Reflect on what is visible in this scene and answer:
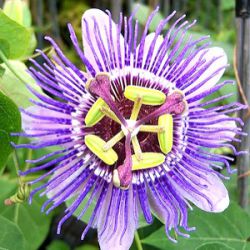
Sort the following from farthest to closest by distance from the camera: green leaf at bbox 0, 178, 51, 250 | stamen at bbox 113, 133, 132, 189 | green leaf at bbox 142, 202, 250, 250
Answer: green leaf at bbox 0, 178, 51, 250 → green leaf at bbox 142, 202, 250, 250 → stamen at bbox 113, 133, 132, 189

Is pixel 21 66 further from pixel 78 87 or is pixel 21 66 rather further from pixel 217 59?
pixel 217 59

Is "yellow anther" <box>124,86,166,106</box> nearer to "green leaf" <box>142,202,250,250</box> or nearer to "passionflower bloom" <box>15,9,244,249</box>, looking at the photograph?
"passionflower bloom" <box>15,9,244,249</box>

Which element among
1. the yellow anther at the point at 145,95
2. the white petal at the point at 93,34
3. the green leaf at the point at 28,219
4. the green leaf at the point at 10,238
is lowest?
the green leaf at the point at 28,219

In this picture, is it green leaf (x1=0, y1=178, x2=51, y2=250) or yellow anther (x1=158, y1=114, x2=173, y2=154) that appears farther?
green leaf (x1=0, y1=178, x2=51, y2=250)

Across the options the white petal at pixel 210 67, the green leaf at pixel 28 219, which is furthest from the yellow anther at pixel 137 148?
the green leaf at pixel 28 219

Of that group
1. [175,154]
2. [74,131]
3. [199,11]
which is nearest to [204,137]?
[175,154]

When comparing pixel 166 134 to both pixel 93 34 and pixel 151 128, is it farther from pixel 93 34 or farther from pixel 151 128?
pixel 93 34

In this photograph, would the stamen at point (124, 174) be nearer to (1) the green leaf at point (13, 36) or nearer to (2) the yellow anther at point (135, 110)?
(2) the yellow anther at point (135, 110)

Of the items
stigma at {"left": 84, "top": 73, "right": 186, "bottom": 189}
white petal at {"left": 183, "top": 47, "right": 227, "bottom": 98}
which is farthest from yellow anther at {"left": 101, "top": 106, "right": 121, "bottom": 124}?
white petal at {"left": 183, "top": 47, "right": 227, "bottom": 98}
